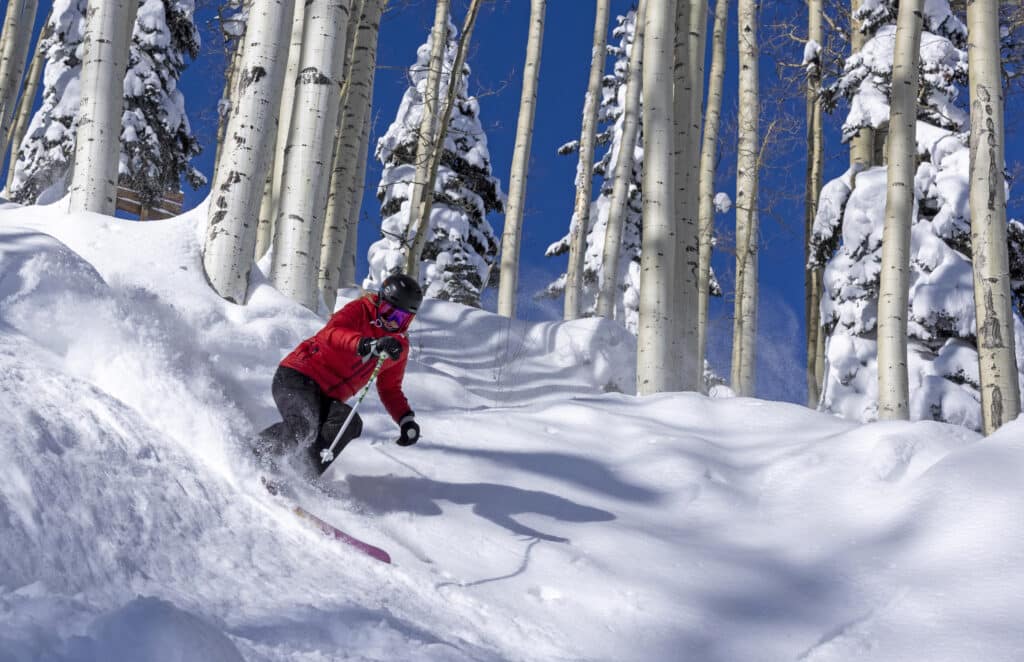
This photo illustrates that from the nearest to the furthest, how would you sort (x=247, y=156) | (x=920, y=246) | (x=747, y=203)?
1. (x=247, y=156)
2. (x=920, y=246)
3. (x=747, y=203)

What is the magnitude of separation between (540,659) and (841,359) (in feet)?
31.0

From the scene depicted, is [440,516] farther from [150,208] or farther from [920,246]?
[150,208]

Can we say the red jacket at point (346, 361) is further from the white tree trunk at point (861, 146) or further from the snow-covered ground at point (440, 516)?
the white tree trunk at point (861, 146)

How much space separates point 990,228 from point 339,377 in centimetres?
510

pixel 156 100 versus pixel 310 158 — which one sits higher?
pixel 156 100

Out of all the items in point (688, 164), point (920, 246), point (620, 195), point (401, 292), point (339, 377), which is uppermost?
point (620, 195)

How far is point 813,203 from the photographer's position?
554 inches

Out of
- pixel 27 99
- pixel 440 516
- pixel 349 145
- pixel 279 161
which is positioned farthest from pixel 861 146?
pixel 27 99

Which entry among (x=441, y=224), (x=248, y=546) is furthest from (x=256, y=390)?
(x=441, y=224)

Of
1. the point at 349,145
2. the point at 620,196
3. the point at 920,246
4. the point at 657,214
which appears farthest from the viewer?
the point at 620,196

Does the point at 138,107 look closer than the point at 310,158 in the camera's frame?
No

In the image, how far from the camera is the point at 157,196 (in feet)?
61.6

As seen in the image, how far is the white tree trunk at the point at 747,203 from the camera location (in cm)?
1283

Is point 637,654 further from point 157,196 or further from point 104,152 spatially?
point 157,196
